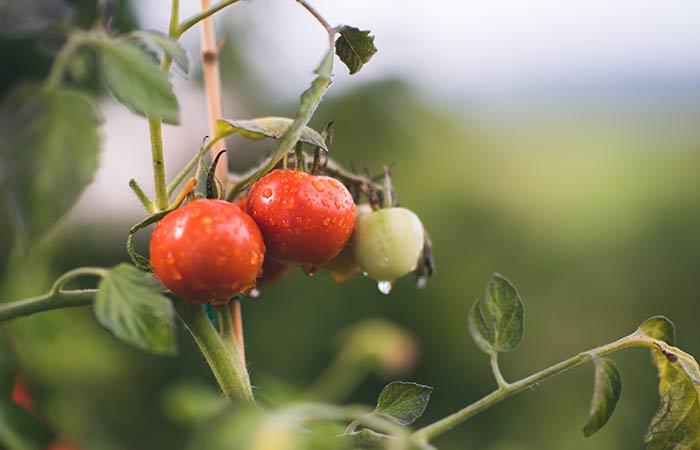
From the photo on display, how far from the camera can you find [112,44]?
0.32 metres

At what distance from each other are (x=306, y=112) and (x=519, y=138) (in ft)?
12.4

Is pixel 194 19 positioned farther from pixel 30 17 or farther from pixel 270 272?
pixel 270 272

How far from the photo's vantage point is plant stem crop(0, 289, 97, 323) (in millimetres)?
373

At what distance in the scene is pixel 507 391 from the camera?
38 centimetres

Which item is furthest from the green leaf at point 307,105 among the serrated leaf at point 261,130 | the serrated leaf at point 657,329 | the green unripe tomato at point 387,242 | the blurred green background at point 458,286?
the blurred green background at point 458,286

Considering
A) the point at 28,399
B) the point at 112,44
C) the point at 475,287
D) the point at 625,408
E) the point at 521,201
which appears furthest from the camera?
the point at 521,201

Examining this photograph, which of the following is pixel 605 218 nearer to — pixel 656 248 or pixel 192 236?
pixel 656 248

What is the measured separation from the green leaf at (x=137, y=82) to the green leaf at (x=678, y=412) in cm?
31

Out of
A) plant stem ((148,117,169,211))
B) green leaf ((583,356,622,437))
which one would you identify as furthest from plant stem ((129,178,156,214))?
green leaf ((583,356,622,437))

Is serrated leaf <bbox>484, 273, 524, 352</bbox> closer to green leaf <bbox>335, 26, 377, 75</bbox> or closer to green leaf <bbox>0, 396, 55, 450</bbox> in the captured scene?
green leaf <bbox>335, 26, 377, 75</bbox>

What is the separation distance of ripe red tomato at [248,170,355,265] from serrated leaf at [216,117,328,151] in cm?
3

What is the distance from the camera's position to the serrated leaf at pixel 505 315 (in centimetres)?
43

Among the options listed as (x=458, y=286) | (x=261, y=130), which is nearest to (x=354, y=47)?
(x=261, y=130)

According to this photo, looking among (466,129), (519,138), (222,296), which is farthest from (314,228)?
(519,138)
